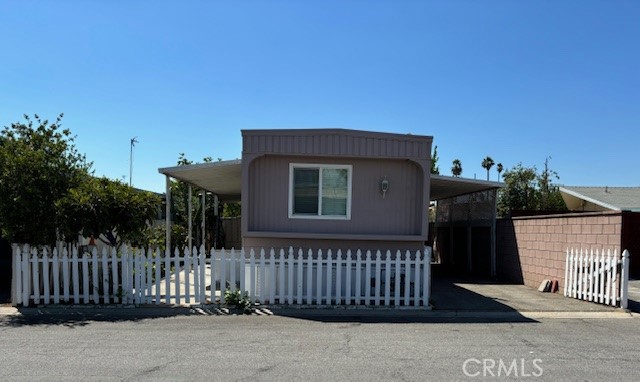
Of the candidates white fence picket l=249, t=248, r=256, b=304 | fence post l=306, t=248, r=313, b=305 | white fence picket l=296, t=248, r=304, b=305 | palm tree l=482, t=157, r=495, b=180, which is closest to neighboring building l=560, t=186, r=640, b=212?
fence post l=306, t=248, r=313, b=305

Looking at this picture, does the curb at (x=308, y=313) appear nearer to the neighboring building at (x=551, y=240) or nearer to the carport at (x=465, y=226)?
the neighboring building at (x=551, y=240)

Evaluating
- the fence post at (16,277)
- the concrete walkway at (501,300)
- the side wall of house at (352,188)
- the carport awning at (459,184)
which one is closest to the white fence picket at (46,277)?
the fence post at (16,277)

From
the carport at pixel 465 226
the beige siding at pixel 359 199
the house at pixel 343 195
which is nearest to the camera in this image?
the house at pixel 343 195

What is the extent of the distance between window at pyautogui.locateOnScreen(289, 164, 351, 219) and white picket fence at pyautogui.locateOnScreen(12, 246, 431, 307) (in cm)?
124

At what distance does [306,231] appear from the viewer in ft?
32.7

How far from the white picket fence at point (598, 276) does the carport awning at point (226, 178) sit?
3.16m

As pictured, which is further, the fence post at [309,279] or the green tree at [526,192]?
the green tree at [526,192]

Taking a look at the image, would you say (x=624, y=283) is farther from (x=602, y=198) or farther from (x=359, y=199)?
(x=602, y=198)

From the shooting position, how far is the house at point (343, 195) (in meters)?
9.82

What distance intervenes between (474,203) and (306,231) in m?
7.76

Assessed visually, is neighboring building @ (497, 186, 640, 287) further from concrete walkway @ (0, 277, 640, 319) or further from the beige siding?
the beige siding

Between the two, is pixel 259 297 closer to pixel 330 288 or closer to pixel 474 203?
pixel 330 288

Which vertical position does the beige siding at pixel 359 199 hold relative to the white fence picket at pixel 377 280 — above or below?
above

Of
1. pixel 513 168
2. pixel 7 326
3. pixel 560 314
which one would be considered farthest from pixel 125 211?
pixel 513 168
